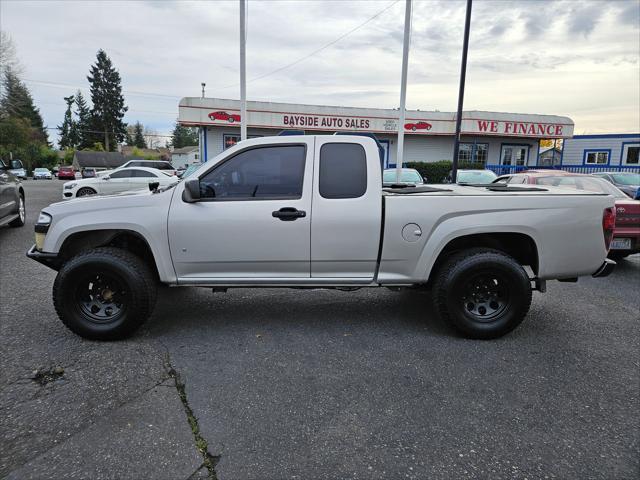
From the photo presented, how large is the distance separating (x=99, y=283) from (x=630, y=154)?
34.1 metres

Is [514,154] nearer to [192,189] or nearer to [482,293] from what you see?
[482,293]

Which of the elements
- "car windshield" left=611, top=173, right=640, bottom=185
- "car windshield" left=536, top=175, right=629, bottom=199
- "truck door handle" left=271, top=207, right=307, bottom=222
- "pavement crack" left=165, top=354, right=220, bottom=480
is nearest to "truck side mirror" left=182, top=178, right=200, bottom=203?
"truck door handle" left=271, top=207, right=307, bottom=222

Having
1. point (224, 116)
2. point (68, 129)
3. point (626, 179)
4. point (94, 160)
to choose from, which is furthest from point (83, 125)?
point (626, 179)

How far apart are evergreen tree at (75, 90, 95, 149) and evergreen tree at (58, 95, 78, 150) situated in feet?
5.57

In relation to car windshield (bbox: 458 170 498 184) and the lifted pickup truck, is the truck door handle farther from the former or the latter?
car windshield (bbox: 458 170 498 184)

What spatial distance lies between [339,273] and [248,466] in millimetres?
2075

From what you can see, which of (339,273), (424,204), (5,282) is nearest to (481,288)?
(424,204)

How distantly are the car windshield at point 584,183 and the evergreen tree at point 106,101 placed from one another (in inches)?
3271

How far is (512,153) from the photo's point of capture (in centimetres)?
2677

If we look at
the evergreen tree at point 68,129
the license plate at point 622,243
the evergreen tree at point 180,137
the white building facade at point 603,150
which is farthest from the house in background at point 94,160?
the license plate at point 622,243

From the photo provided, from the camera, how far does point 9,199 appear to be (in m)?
9.20

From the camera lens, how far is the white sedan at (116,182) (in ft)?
49.5

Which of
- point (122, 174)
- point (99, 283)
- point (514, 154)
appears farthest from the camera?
point (514, 154)

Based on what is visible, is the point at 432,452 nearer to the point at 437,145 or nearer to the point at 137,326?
the point at 137,326
